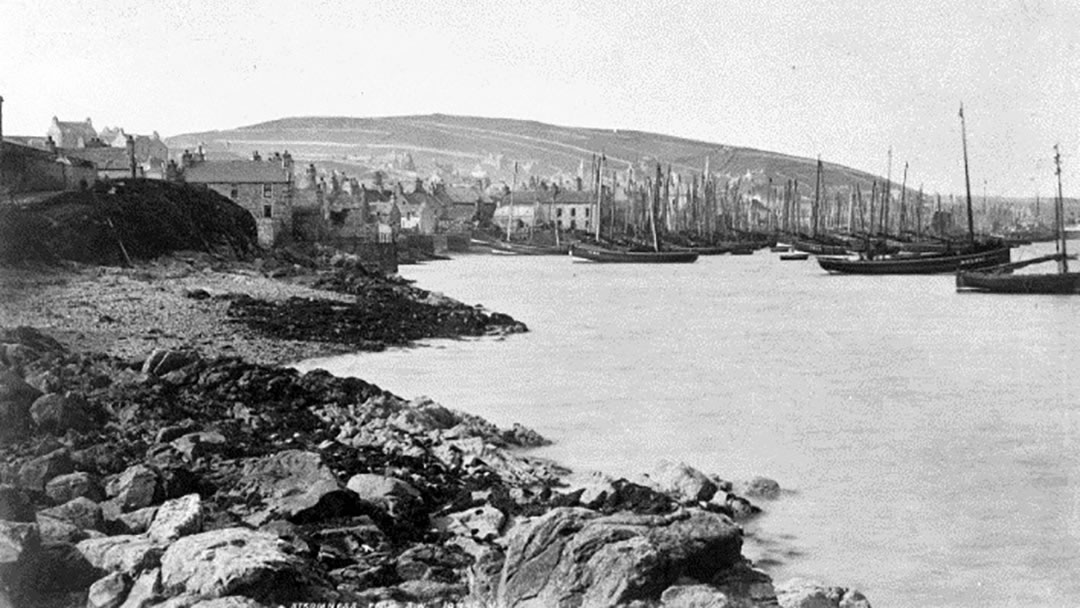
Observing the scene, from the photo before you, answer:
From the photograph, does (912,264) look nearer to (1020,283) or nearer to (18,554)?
(1020,283)

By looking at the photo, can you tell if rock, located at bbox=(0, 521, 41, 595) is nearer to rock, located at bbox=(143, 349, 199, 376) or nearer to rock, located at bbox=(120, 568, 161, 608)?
rock, located at bbox=(120, 568, 161, 608)

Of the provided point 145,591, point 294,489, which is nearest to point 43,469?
point 294,489

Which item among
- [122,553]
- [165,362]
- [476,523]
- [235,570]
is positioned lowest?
[476,523]

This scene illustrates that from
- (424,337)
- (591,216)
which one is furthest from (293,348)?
(591,216)

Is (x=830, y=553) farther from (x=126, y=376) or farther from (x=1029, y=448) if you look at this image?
(x=126, y=376)

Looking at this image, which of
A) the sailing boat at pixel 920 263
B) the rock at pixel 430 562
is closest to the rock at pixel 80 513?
the rock at pixel 430 562

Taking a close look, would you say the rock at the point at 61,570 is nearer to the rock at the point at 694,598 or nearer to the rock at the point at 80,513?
the rock at the point at 80,513
